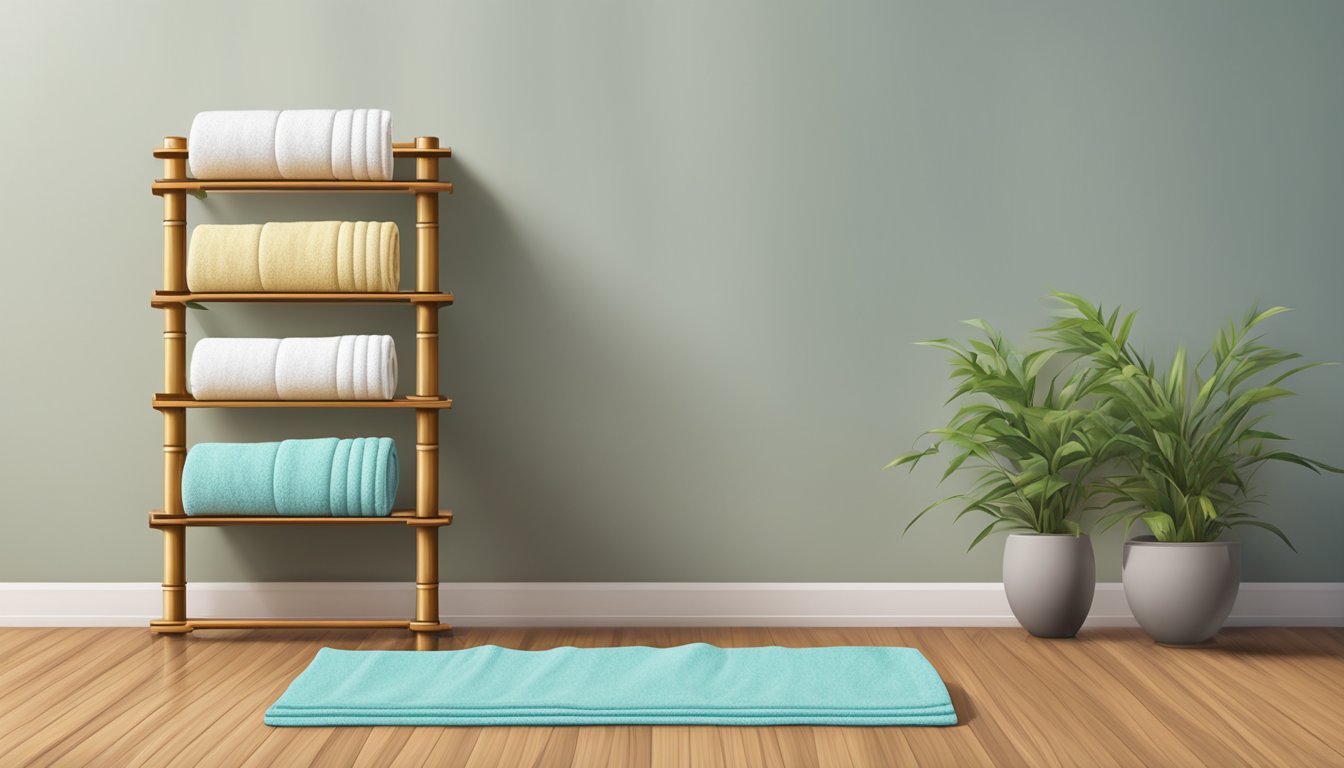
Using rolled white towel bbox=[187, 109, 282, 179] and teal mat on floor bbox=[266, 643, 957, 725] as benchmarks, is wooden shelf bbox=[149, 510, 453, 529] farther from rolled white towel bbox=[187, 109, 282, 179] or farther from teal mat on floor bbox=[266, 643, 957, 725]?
rolled white towel bbox=[187, 109, 282, 179]

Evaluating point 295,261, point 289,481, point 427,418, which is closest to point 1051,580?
point 427,418

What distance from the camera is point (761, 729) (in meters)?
1.71

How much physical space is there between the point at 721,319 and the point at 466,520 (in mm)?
755

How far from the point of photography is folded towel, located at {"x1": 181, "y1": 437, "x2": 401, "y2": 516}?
2193mm

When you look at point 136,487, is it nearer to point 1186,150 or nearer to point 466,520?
point 466,520

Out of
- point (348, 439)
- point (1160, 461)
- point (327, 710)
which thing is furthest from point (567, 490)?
point (1160, 461)

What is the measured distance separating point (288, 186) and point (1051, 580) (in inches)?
72.3

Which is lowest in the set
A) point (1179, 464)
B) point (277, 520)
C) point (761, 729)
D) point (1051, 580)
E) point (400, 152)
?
point (761, 729)

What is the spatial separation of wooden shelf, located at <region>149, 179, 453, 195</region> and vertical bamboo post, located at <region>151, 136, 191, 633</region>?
0.03m

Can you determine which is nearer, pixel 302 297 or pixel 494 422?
pixel 302 297

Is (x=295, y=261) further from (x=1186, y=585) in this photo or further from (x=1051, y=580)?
(x=1186, y=585)

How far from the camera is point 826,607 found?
95.0 inches

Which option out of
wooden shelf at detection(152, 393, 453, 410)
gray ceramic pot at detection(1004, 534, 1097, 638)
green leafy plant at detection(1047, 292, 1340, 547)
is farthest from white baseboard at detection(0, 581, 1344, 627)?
wooden shelf at detection(152, 393, 453, 410)

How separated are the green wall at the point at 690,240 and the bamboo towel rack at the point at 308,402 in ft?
0.46
